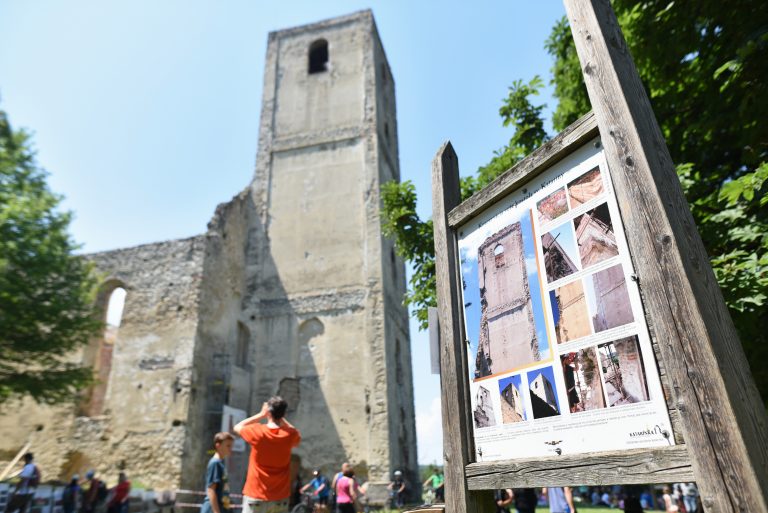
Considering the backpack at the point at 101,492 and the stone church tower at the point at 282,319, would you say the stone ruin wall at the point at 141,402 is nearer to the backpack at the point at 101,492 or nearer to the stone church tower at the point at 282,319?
the stone church tower at the point at 282,319

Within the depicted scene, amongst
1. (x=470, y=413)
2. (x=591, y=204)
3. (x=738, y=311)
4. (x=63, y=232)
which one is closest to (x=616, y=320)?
(x=591, y=204)

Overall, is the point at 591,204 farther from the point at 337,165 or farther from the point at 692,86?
the point at 337,165

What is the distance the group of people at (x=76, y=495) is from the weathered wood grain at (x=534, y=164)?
9994mm

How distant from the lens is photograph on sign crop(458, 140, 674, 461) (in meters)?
1.75

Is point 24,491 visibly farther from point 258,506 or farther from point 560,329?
point 560,329

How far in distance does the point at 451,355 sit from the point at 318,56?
2086cm

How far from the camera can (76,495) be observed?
10.2 m

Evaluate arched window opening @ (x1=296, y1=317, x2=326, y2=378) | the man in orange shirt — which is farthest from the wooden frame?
arched window opening @ (x1=296, y1=317, x2=326, y2=378)

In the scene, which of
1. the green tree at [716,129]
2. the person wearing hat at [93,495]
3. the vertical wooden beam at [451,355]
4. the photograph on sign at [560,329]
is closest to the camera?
the photograph on sign at [560,329]

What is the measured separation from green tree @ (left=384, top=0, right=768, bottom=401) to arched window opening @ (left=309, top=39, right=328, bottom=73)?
14.7m

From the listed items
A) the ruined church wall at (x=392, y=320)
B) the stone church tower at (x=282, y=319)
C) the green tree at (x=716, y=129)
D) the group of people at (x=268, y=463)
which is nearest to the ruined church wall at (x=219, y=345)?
the stone church tower at (x=282, y=319)

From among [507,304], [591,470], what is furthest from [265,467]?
[591,470]

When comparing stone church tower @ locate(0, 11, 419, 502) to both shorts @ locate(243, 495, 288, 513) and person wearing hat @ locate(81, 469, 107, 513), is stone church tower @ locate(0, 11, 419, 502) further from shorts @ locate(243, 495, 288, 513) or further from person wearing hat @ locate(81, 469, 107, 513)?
shorts @ locate(243, 495, 288, 513)

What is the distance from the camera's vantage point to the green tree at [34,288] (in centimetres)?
1111
